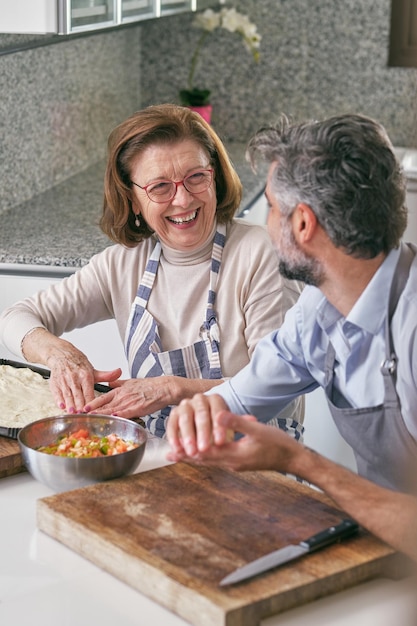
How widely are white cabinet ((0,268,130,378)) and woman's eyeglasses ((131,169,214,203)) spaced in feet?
1.83

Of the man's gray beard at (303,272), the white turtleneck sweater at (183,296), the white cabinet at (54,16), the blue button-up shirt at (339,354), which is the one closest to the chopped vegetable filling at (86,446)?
the blue button-up shirt at (339,354)

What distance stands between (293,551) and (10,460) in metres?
0.56

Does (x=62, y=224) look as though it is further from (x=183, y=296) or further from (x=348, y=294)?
(x=348, y=294)

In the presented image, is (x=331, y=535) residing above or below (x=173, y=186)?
below

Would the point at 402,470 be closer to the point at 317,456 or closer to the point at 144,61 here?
the point at 317,456

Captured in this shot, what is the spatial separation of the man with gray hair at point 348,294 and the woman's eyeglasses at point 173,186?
428 mm

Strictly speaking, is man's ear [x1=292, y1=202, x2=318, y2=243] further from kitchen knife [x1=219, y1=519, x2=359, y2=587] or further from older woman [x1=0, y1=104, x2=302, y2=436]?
older woman [x1=0, y1=104, x2=302, y2=436]

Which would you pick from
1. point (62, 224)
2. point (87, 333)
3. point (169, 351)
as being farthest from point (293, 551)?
point (62, 224)

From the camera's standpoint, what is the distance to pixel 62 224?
292 cm

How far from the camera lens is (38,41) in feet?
9.14

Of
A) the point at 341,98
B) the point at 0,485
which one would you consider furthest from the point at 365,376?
the point at 341,98

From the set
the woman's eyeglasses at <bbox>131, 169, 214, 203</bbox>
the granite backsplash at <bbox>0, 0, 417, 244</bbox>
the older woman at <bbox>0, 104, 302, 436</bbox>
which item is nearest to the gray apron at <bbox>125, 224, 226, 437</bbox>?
the older woman at <bbox>0, 104, 302, 436</bbox>

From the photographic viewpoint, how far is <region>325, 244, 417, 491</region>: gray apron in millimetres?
1489

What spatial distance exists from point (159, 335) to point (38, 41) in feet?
3.64
